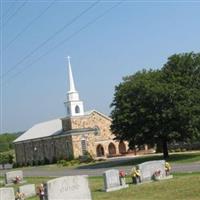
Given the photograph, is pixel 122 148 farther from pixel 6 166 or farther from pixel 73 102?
pixel 6 166

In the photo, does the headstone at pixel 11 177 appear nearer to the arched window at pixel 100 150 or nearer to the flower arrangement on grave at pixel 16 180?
the flower arrangement on grave at pixel 16 180

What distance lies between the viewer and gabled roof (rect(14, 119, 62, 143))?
9394cm

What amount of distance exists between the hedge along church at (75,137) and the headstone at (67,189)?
202 feet

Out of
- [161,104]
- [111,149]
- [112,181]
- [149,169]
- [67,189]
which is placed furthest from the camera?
[111,149]

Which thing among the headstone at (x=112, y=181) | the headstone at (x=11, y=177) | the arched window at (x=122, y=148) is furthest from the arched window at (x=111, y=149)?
the headstone at (x=112, y=181)

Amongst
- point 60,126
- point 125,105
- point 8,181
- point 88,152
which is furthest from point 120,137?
point 60,126

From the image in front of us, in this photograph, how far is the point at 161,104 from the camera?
55.7 metres

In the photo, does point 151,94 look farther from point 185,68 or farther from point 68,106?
point 68,106

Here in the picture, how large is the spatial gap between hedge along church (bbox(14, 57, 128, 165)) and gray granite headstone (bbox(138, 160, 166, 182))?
50.5m

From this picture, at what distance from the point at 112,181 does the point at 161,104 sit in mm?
25920

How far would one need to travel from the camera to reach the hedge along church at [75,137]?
8650cm

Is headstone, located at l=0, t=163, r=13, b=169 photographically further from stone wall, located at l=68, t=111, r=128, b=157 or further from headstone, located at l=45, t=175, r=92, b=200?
headstone, located at l=45, t=175, r=92, b=200

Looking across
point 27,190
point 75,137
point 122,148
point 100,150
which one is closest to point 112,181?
point 27,190

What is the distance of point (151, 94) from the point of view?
5584 cm
